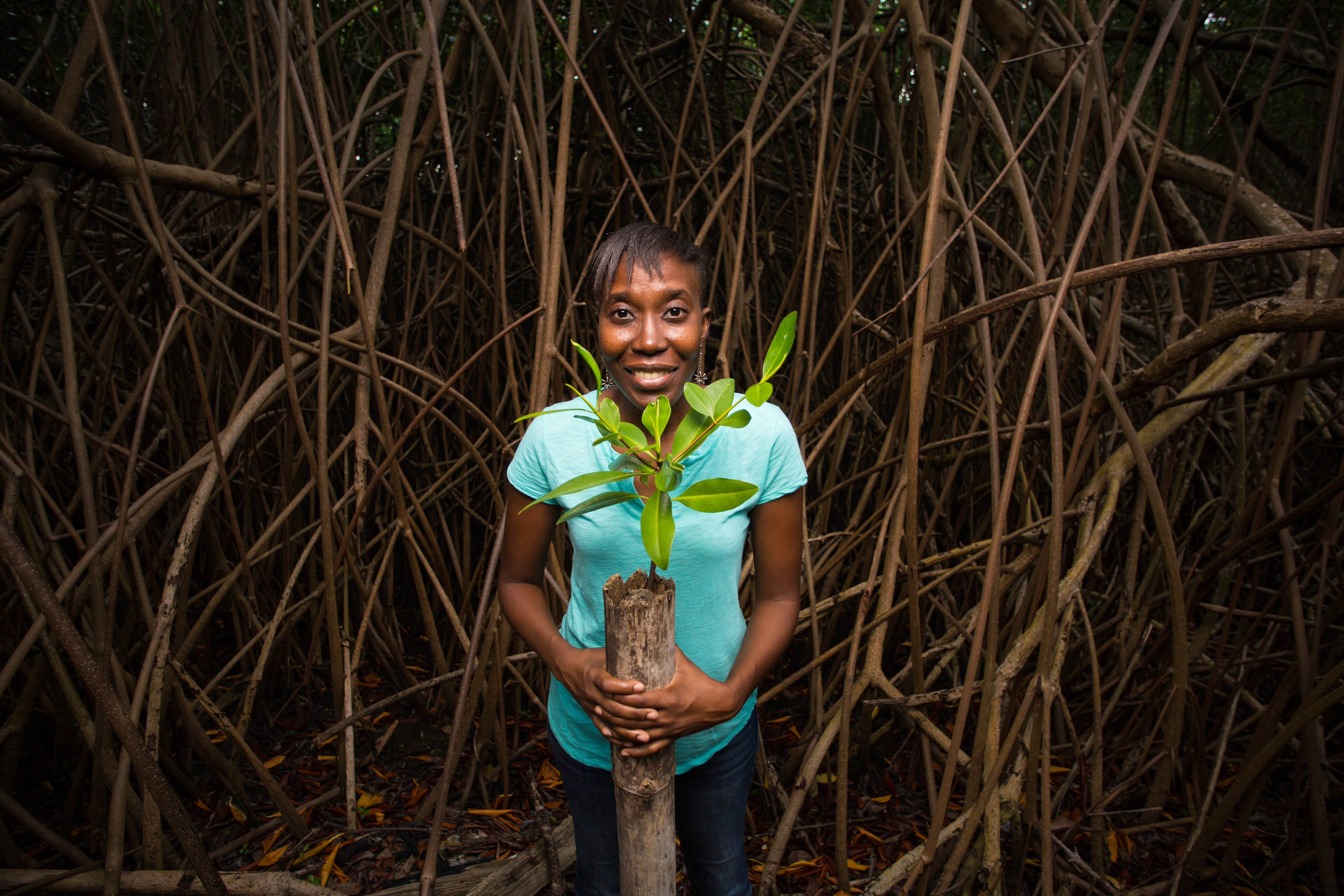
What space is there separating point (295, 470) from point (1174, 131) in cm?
356

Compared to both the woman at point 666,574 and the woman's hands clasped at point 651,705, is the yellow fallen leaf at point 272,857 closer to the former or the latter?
the woman at point 666,574

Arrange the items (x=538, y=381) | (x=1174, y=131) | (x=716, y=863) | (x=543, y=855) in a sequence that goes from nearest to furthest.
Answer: (x=716, y=863), (x=538, y=381), (x=543, y=855), (x=1174, y=131)

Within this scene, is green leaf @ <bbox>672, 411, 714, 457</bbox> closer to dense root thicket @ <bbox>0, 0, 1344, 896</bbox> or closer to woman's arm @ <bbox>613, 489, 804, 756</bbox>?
woman's arm @ <bbox>613, 489, 804, 756</bbox>

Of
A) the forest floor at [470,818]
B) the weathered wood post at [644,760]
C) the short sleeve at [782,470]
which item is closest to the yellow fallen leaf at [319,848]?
the forest floor at [470,818]

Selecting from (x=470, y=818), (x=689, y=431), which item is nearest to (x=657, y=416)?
(x=689, y=431)

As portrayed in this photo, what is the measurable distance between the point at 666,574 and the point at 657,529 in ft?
0.92

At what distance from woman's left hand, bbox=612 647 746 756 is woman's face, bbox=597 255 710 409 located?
0.81ft

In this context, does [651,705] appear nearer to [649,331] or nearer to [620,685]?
[620,685]

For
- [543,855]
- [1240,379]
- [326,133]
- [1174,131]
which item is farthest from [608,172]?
[1174,131]

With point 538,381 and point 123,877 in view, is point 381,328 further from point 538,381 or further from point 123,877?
point 123,877

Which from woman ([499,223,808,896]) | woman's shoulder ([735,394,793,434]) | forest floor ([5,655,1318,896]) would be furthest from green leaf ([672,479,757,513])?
forest floor ([5,655,1318,896])

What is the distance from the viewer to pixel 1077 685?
1.66 m

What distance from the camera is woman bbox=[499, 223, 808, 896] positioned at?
0.62 metres

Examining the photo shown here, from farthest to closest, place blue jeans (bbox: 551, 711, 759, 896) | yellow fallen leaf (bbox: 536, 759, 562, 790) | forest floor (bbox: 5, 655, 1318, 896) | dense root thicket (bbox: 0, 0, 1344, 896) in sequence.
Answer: yellow fallen leaf (bbox: 536, 759, 562, 790) < forest floor (bbox: 5, 655, 1318, 896) < dense root thicket (bbox: 0, 0, 1344, 896) < blue jeans (bbox: 551, 711, 759, 896)
